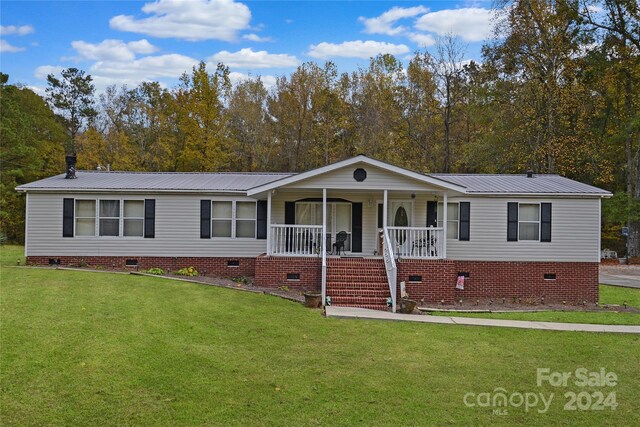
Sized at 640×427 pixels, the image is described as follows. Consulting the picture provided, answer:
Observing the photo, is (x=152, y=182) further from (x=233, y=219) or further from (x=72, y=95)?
(x=72, y=95)

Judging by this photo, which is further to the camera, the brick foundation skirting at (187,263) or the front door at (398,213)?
the front door at (398,213)

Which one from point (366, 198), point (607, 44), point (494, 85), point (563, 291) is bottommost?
point (563, 291)

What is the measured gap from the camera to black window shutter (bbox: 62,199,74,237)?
666 inches

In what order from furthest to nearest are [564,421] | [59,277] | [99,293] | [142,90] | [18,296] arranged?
1. [142,90]
2. [59,277]
3. [99,293]
4. [18,296]
5. [564,421]

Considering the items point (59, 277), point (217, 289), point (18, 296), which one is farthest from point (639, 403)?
point (59, 277)

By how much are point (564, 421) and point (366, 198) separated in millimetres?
12046

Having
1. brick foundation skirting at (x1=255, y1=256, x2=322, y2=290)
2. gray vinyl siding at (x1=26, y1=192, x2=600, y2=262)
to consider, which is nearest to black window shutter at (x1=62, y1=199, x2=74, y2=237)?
gray vinyl siding at (x1=26, y1=192, x2=600, y2=262)

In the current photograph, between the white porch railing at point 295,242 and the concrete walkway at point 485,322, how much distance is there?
13.5 ft

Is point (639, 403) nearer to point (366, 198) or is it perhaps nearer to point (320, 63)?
point (366, 198)

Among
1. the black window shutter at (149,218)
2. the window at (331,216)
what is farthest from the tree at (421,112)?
the black window shutter at (149,218)

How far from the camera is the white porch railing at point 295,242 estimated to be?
51.1 feet

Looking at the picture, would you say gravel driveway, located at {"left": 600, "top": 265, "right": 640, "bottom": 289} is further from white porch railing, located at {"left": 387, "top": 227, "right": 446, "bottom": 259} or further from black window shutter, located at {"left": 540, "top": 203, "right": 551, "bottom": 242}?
white porch railing, located at {"left": 387, "top": 227, "right": 446, "bottom": 259}

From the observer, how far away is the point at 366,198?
17.6m

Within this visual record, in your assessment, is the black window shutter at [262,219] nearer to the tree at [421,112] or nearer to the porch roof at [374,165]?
the porch roof at [374,165]
